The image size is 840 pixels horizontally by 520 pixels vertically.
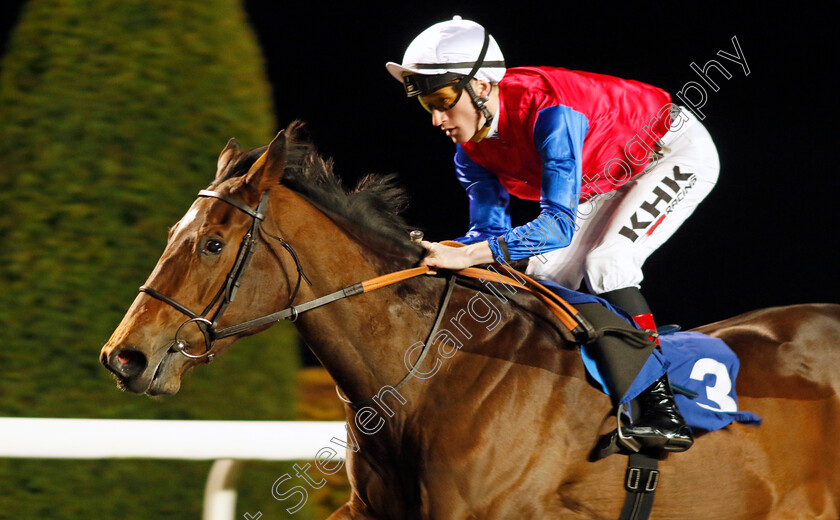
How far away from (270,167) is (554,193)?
31.4 inches

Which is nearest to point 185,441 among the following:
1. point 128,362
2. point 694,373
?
point 128,362

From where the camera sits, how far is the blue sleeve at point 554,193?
91.7 inches

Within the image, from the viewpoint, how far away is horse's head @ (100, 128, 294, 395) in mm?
2014

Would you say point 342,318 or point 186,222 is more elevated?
point 186,222

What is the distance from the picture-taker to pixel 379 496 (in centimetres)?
225

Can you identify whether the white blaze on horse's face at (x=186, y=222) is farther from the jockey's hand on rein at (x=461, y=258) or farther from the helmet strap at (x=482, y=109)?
the helmet strap at (x=482, y=109)

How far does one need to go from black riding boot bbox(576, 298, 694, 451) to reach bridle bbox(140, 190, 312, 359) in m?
0.88

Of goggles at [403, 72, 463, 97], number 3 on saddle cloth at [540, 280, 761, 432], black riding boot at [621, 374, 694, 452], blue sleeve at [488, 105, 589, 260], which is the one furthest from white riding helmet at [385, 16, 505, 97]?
black riding boot at [621, 374, 694, 452]

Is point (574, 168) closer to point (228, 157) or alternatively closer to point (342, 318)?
point (342, 318)

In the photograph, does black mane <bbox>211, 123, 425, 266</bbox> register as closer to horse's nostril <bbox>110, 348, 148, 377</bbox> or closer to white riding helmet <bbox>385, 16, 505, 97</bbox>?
white riding helmet <bbox>385, 16, 505, 97</bbox>

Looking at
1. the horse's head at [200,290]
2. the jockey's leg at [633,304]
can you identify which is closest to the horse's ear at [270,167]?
the horse's head at [200,290]

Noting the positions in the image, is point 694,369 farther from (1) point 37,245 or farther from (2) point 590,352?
(1) point 37,245

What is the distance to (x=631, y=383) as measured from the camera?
2.31 metres

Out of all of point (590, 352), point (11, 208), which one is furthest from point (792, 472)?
point (11, 208)
